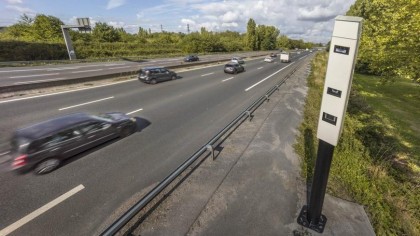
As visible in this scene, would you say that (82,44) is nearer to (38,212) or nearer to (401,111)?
(38,212)

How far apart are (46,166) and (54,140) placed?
828 millimetres

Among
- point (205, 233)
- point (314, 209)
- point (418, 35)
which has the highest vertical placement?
point (418, 35)

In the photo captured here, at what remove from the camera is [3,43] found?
3569 cm

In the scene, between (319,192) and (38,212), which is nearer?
(319,192)

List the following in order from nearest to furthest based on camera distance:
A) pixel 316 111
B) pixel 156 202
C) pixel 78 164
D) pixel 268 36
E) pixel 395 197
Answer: pixel 156 202 → pixel 395 197 → pixel 78 164 → pixel 316 111 → pixel 268 36

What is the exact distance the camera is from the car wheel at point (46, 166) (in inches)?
263

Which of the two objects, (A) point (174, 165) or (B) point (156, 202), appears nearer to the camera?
(B) point (156, 202)

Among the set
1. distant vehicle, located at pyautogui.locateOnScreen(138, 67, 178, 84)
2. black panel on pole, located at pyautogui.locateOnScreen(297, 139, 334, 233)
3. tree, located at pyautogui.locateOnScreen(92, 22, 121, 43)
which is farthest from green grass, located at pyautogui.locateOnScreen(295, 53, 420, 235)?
tree, located at pyautogui.locateOnScreen(92, 22, 121, 43)

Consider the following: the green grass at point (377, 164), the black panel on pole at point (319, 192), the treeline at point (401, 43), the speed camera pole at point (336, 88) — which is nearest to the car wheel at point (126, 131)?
the green grass at point (377, 164)

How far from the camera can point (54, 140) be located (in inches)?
272

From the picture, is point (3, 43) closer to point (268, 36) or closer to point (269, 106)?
point (269, 106)

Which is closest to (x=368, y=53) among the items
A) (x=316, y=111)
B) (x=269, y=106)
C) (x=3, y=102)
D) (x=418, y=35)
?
(x=418, y=35)

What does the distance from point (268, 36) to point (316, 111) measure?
390 feet

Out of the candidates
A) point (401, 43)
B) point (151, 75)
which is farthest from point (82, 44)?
point (401, 43)
